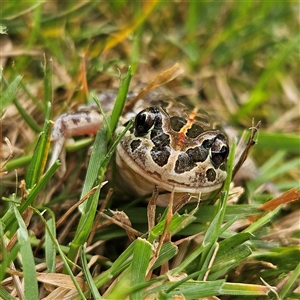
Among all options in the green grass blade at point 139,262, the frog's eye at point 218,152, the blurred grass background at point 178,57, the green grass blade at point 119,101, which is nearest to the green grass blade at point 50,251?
the green grass blade at point 139,262

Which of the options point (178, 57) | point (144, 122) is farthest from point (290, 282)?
point (178, 57)

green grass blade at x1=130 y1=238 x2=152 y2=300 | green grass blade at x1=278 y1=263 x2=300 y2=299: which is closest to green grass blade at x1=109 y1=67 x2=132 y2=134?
green grass blade at x1=130 y1=238 x2=152 y2=300

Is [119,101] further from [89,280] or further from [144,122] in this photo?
[89,280]

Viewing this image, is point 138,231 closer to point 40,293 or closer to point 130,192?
point 130,192

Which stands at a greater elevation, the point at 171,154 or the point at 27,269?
the point at 171,154

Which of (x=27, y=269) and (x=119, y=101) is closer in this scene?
Result: (x=27, y=269)

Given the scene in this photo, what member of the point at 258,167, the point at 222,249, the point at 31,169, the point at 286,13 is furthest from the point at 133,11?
the point at 222,249

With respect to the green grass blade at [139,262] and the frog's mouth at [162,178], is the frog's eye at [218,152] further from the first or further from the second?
the green grass blade at [139,262]
